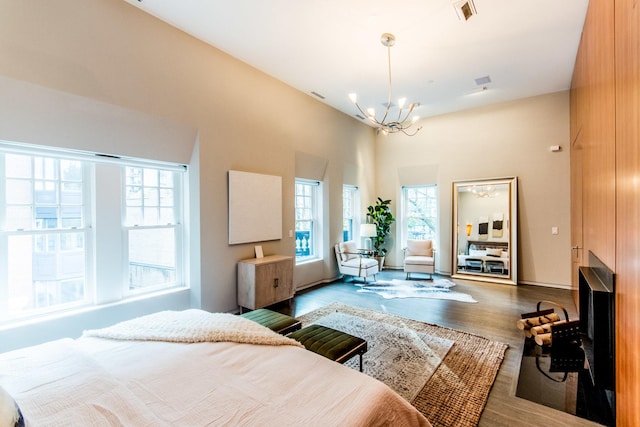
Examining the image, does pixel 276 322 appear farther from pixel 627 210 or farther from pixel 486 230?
pixel 486 230

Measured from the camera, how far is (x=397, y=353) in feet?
9.71

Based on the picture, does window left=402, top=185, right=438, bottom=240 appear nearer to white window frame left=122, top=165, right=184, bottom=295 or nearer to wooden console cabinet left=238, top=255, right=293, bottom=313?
wooden console cabinet left=238, top=255, right=293, bottom=313

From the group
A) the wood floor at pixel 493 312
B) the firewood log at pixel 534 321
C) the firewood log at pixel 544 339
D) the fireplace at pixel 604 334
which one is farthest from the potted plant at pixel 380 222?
the fireplace at pixel 604 334

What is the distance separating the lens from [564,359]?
2.86m

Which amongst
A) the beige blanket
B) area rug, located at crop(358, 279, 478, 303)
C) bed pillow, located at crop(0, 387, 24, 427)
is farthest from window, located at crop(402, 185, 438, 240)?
bed pillow, located at crop(0, 387, 24, 427)

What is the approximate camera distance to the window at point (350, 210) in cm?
697

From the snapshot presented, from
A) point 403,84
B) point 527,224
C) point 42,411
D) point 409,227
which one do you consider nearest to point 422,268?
point 409,227

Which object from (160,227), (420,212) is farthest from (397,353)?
(420,212)

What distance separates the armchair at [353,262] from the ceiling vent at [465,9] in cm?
421

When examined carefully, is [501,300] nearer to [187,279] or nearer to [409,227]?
[409,227]

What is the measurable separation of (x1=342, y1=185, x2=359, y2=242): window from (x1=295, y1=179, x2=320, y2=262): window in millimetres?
1071

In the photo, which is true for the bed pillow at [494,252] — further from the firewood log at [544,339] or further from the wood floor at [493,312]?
the firewood log at [544,339]

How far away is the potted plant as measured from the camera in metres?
7.08

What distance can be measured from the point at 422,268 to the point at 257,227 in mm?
3644
